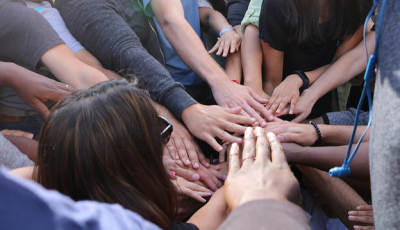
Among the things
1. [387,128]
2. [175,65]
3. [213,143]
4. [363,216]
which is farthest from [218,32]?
[387,128]

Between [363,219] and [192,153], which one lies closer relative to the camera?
[363,219]

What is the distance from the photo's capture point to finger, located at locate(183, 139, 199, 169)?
4.02 ft

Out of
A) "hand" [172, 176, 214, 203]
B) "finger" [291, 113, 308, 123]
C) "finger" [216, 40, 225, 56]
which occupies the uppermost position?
"finger" [216, 40, 225, 56]

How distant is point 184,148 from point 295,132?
437mm

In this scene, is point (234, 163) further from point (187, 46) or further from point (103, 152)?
point (187, 46)

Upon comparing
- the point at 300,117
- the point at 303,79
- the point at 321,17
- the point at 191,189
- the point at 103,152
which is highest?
the point at 321,17

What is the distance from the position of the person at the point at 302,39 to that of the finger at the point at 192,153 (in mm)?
379

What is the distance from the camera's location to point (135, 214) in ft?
1.39

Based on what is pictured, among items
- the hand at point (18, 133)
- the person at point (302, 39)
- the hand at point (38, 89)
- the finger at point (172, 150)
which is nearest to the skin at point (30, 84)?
the hand at point (38, 89)

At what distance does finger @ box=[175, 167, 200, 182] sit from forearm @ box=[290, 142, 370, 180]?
1.13 feet

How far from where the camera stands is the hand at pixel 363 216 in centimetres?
100

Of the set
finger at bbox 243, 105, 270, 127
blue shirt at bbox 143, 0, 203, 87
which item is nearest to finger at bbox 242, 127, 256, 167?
finger at bbox 243, 105, 270, 127

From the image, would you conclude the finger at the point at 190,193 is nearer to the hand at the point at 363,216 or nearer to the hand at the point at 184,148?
the hand at the point at 184,148

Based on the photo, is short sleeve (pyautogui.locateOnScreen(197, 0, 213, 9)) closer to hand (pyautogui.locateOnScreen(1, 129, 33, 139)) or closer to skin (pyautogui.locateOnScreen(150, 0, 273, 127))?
skin (pyautogui.locateOnScreen(150, 0, 273, 127))
